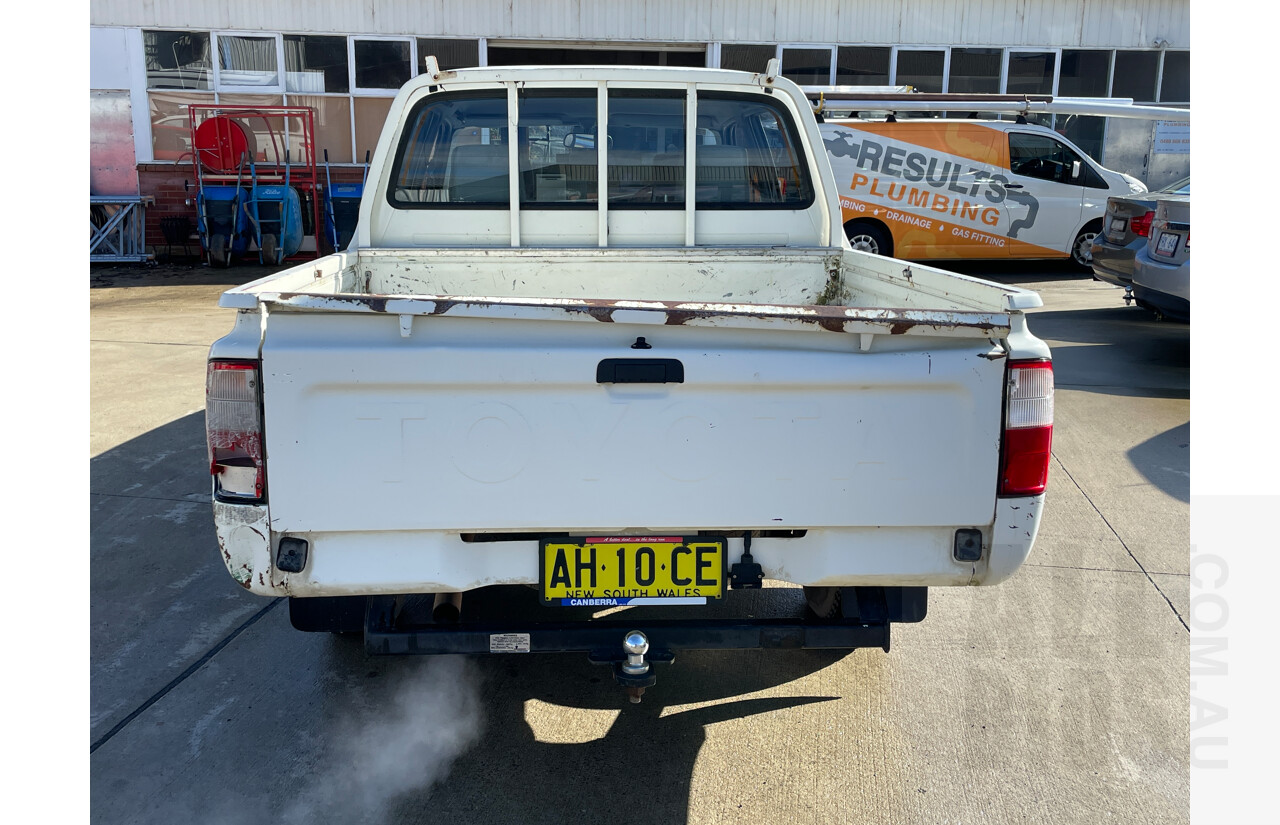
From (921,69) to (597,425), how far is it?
15191 millimetres

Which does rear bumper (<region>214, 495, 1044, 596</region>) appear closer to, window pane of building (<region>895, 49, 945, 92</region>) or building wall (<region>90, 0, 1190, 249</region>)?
building wall (<region>90, 0, 1190, 249</region>)

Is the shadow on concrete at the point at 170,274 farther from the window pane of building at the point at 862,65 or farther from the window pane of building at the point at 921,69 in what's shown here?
the window pane of building at the point at 921,69

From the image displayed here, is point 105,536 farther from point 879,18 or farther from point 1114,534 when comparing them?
point 879,18

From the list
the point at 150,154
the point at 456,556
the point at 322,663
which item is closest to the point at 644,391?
the point at 456,556

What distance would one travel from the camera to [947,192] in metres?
12.6

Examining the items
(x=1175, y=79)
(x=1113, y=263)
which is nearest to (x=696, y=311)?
(x=1113, y=263)

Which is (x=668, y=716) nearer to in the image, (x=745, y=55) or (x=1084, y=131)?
(x=745, y=55)

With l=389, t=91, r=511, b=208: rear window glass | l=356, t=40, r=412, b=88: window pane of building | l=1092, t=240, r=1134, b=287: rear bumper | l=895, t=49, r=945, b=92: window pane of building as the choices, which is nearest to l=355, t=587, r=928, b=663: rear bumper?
l=389, t=91, r=511, b=208: rear window glass

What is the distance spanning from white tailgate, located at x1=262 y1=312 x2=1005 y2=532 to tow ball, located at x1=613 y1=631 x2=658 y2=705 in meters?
0.35

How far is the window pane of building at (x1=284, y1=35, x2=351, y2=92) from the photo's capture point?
1517 centimetres

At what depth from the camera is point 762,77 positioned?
164 inches

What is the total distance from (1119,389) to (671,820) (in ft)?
19.7

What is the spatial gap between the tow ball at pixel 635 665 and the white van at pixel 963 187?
415 inches

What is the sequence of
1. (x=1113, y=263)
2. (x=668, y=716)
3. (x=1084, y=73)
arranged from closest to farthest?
(x=668, y=716), (x=1113, y=263), (x=1084, y=73)
